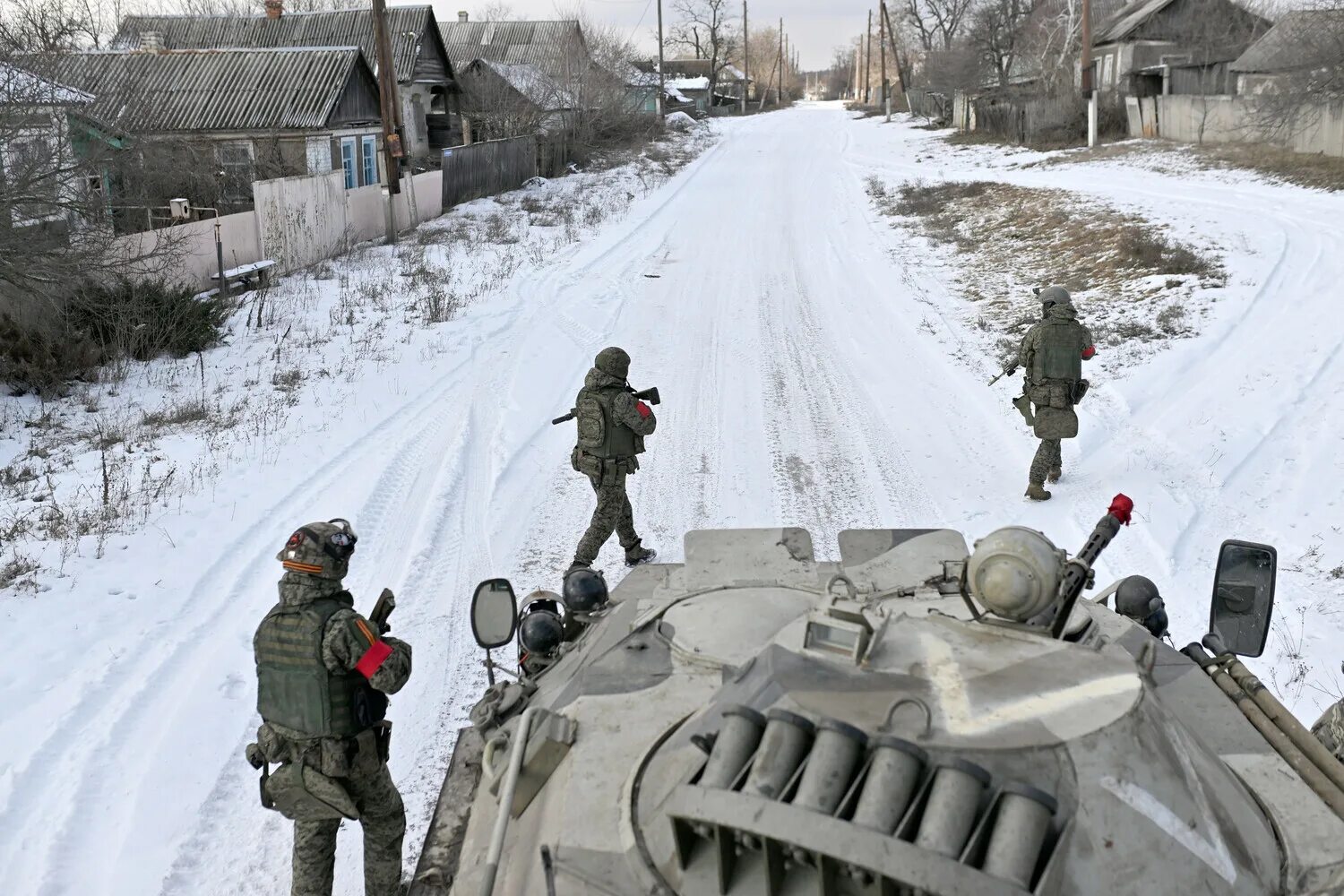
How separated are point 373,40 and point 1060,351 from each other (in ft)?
125

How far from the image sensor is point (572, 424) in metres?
11.9

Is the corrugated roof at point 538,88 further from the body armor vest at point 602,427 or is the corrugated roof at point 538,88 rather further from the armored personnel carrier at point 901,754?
the armored personnel carrier at point 901,754

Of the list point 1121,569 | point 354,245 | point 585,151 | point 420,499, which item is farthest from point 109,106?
point 585,151

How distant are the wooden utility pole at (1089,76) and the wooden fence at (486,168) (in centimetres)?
1643

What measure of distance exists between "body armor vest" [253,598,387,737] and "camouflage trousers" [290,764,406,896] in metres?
0.28

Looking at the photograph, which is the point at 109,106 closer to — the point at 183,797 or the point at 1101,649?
the point at 183,797

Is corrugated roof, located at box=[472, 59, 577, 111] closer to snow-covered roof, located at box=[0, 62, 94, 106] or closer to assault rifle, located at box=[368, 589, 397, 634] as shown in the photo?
snow-covered roof, located at box=[0, 62, 94, 106]

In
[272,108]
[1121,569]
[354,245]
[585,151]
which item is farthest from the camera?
[585,151]

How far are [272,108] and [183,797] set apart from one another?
89.1 ft

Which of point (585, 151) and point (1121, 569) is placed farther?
point (585, 151)

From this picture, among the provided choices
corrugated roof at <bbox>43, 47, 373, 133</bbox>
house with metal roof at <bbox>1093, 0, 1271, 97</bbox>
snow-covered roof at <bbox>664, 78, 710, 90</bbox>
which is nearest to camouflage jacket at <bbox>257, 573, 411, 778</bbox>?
corrugated roof at <bbox>43, 47, 373, 133</bbox>

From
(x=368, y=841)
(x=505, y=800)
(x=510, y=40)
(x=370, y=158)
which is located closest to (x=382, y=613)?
(x=368, y=841)

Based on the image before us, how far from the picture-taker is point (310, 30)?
1702 inches

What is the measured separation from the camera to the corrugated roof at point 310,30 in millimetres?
41188
